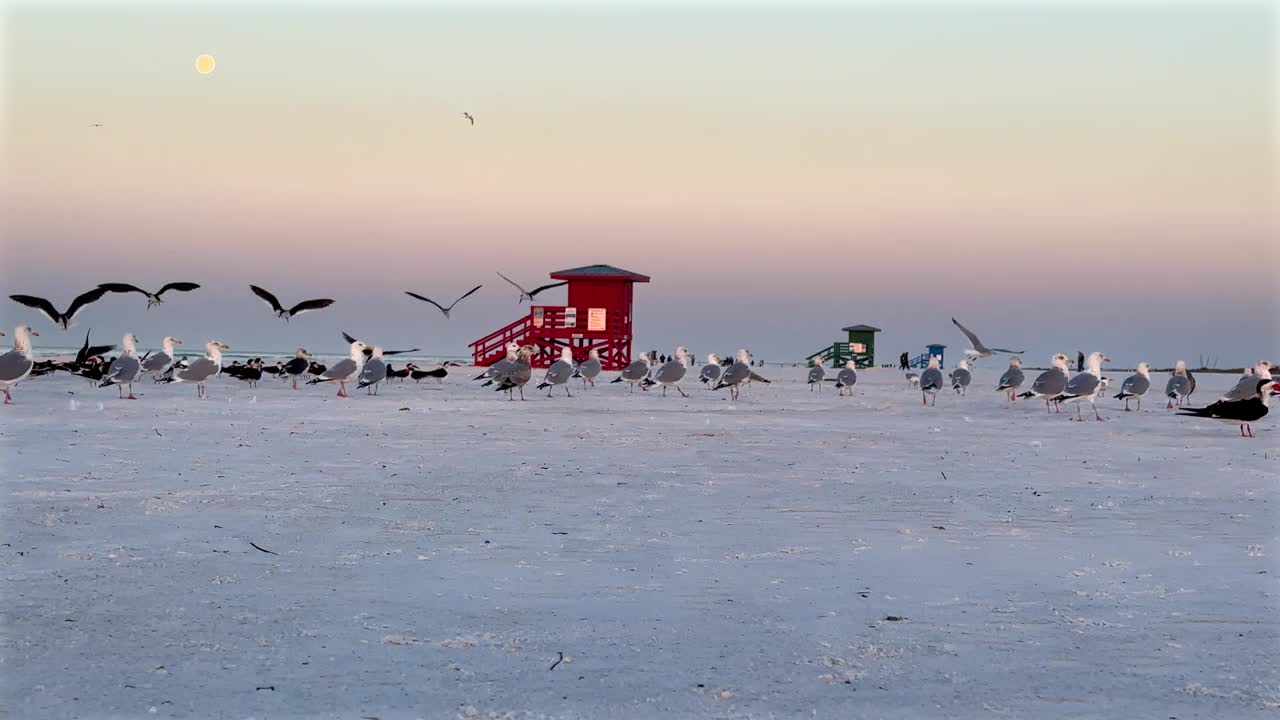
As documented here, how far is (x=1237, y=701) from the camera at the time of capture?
13.1 ft

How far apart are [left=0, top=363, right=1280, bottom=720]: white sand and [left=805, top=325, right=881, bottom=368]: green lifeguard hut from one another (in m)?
66.3

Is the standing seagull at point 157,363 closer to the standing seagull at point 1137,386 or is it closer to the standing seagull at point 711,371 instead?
the standing seagull at point 711,371

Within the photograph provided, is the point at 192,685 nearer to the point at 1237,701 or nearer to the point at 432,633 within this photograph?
the point at 432,633

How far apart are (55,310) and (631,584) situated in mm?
28839

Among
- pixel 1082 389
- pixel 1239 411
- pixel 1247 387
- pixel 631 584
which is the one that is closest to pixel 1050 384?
pixel 1082 389

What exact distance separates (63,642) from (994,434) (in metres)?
14.8

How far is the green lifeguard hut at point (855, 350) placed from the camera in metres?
78.7

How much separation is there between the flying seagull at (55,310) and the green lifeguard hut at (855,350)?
181 feet

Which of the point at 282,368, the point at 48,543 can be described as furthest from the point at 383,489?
the point at 282,368

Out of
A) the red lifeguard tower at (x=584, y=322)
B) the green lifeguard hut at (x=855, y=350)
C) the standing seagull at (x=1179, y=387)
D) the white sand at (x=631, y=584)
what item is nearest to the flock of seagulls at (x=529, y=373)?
the standing seagull at (x=1179, y=387)

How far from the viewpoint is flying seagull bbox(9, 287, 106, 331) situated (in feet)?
96.5

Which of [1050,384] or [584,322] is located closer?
[1050,384]

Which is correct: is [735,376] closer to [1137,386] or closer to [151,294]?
[1137,386]

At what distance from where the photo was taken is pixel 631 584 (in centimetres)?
584
